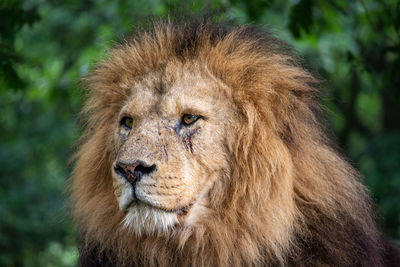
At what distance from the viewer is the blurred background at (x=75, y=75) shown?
5777 mm

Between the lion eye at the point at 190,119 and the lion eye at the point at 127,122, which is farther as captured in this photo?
the lion eye at the point at 127,122

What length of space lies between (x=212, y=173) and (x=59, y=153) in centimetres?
707

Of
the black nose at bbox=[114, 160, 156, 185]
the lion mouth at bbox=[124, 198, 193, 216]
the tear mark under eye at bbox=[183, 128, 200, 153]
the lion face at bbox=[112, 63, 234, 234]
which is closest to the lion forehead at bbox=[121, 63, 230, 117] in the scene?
the lion face at bbox=[112, 63, 234, 234]

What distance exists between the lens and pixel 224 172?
3.98 m

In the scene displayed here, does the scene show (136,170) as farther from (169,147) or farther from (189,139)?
(189,139)

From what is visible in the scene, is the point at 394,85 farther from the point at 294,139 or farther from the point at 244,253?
the point at 244,253

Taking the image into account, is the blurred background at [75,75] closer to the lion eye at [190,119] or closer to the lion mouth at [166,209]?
the lion eye at [190,119]

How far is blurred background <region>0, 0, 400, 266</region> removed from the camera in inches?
227

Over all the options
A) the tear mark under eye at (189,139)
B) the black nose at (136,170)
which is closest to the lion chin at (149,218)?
the black nose at (136,170)

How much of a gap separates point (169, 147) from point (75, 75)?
4.34m

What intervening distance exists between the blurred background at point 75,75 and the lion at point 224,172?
0.47 meters

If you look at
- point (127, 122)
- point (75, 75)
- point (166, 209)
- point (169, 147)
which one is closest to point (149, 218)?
point (166, 209)

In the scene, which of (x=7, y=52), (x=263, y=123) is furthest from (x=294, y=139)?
(x=7, y=52)

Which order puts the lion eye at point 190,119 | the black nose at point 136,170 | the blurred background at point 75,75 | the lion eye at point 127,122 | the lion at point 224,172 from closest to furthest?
the black nose at point 136,170 → the lion at point 224,172 → the lion eye at point 190,119 → the lion eye at point 127,122 → the blurred background at point 75,75
